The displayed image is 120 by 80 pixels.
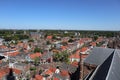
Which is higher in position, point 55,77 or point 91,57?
point 91,57

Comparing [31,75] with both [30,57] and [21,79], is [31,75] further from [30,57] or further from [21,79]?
[30,57]

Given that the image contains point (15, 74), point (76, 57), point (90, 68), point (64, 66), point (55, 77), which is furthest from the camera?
point (76, 57)

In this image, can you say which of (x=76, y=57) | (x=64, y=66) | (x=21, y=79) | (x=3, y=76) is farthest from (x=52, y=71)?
(x=76, y=57)

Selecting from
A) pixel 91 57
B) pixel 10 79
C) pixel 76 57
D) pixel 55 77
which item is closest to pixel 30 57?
pixel 76 57

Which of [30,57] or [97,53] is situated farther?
[30,57]

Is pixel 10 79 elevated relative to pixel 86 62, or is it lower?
lower

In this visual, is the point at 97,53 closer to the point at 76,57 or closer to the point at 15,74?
the point at 15,74

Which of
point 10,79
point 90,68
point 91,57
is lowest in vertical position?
point 10,79

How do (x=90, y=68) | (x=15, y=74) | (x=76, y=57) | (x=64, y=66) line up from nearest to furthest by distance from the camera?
(x=90, y=68) < (x=15, y=74) < (x=64, y=66) < (x=76, y=57)

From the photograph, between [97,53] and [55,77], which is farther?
[55,77]
